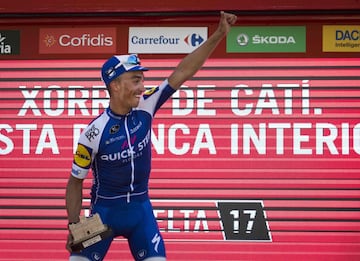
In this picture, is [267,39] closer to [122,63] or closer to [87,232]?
[122,63]

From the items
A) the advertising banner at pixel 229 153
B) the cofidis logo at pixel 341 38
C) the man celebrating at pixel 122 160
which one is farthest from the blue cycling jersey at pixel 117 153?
the cofidis logo at pixel 341 38

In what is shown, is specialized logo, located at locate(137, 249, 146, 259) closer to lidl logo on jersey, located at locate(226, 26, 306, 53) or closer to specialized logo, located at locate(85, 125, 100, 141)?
specialized logo, located at locate(85, 125, 100, 141)

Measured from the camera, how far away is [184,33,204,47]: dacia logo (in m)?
7.16

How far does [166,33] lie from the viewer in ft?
23.5

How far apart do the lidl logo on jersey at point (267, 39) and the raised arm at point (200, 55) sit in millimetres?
2151

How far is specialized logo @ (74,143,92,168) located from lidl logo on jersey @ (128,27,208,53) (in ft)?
7.67

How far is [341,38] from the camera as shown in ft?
23.2

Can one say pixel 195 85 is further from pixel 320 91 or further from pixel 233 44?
A: pixel 320 91

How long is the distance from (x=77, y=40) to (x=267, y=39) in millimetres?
1608

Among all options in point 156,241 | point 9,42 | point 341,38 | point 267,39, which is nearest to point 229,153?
point 267,39

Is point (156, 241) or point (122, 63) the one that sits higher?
point (122, 63)

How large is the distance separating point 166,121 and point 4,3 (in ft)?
5.57

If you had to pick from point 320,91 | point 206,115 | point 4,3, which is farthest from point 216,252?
point 4,3

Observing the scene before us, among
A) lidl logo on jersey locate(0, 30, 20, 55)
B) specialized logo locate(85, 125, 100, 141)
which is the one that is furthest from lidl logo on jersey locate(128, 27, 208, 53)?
specialized logo locate(85, 125, 100, 141)
